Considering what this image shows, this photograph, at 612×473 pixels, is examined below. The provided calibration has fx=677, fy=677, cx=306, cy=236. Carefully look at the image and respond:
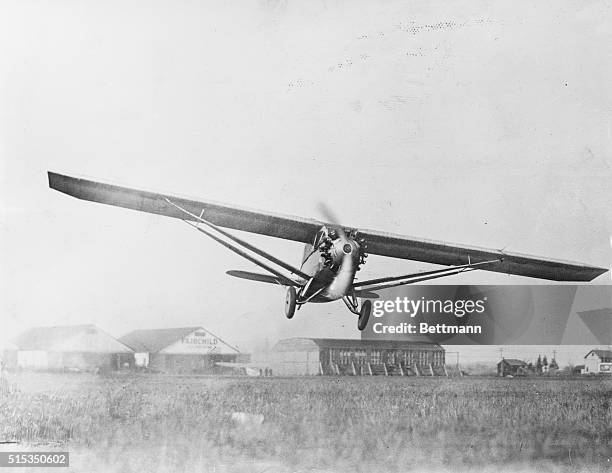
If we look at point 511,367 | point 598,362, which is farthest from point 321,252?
point 598,362

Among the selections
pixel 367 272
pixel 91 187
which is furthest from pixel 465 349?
pixel 91 187

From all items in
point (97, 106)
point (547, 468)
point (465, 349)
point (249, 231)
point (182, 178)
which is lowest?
point (547, 468)

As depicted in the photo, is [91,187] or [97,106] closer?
[91,187]

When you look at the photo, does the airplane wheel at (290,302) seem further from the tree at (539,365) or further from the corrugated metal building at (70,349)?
the tree at (539,365)

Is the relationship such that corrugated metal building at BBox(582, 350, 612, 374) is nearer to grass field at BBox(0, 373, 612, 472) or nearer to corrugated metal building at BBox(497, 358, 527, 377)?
grass field at BBox(0, 373, 612, 472)

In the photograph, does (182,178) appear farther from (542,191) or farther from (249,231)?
(542,191)

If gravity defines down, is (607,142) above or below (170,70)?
below
